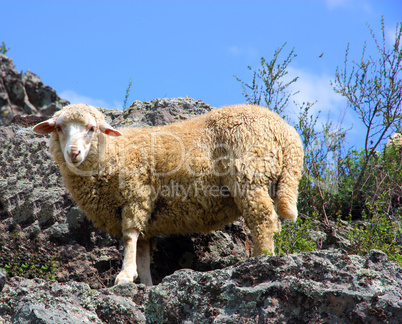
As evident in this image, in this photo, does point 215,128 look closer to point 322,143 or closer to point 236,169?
point 236,169

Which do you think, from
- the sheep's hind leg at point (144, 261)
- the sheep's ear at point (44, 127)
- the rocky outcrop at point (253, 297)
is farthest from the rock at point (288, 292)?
the sheep's ear at point (44, 127)

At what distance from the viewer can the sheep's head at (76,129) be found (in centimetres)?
498

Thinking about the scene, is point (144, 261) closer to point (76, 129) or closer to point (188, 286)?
point (76, 129)

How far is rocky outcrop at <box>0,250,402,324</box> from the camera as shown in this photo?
117 inches

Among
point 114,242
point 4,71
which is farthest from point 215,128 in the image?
point 4,71

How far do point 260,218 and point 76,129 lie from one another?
2.25 meters

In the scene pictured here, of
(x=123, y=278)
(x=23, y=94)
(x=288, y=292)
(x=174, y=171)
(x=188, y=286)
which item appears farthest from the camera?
(x=23, y=94)

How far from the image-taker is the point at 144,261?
5.44 metres

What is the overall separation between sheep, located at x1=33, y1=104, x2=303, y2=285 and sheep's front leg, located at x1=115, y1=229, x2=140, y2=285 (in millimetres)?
11

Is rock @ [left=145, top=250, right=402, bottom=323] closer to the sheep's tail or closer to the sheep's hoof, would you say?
the sheep's hoof

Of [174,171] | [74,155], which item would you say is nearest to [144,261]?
[174,171]

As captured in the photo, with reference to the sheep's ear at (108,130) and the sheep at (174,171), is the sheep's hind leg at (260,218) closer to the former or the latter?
the sheep at (174,171)

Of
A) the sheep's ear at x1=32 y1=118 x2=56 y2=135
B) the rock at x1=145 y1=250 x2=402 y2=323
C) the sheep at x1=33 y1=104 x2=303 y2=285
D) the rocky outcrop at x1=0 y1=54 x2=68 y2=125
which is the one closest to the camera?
the rock at x1=145 y1=250 x2=402 y2=323

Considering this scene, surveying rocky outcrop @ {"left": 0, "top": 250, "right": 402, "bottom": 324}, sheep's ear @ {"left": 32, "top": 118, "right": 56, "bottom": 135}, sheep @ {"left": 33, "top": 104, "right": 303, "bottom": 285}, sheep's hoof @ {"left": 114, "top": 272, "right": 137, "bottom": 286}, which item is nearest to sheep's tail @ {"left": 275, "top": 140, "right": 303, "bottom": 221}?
sheep @ {"left": 33, "top": 104, "right": 303, "bottom": 285}
